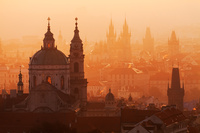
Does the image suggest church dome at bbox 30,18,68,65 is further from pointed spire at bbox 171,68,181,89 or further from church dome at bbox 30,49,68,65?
pointed spire at bbox 171,68,181,89

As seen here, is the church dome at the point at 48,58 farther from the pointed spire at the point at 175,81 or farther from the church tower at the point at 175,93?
the pointed spire at the point at 175,81

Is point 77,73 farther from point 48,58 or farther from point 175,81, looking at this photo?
point 175,81

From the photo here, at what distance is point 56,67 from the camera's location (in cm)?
8112

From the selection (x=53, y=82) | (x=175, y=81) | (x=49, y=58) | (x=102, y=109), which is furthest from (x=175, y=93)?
(x=49, y=58)

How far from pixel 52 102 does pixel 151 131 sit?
12091 mm

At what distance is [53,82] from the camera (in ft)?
266

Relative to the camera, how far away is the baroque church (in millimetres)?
76125

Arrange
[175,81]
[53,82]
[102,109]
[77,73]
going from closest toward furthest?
[53,82] < [102,109] < [77,73] < [175,81]

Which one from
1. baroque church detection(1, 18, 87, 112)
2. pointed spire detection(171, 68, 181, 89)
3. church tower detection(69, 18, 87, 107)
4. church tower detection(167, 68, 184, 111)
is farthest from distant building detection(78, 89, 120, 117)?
pointed spire detection(171, 68, 181, 89)

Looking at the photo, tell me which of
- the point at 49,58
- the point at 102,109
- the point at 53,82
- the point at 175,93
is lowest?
the point at 102,109

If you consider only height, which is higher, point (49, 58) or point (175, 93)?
point (49, 58)

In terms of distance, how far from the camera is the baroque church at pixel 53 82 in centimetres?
7612

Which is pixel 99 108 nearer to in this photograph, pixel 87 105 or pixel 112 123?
pixel 87 105

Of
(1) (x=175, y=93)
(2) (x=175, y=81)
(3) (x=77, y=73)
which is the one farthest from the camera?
(2) (x=175, y=81)
